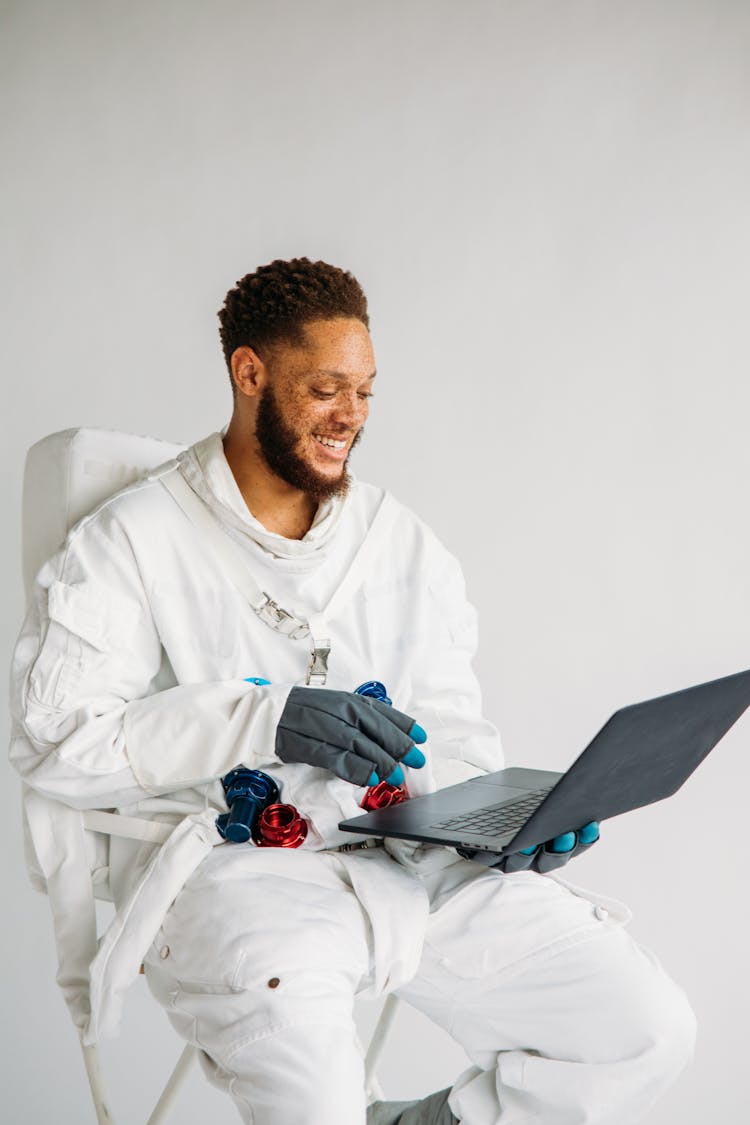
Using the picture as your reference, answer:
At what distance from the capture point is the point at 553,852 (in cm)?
143

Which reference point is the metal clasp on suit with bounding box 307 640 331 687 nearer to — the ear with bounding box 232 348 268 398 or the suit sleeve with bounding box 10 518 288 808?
the suit sleeve with bounding box 10 518 288 808

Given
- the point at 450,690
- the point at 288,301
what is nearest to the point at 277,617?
the point at 450,690

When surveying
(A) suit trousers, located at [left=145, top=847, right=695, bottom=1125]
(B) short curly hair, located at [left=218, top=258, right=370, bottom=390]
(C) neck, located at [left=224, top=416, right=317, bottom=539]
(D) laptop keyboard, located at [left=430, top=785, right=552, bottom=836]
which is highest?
(B) short curly hair, located at [left=218, top=258, right=370, bottom=390]

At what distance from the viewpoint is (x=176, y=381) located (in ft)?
7.38

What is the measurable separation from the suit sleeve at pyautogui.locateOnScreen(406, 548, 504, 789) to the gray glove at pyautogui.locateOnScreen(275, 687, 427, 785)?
0.23m

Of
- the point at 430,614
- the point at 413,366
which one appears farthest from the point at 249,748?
the point at 413,366

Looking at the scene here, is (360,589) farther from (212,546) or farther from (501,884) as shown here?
(501,884)

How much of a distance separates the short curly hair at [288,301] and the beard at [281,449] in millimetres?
70

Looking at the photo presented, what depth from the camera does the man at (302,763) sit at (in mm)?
1313

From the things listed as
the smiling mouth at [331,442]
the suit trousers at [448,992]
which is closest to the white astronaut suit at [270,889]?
the suit trousers at [448,992]

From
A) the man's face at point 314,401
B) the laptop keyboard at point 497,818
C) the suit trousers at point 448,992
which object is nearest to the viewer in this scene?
the suit trousers at point 448,992

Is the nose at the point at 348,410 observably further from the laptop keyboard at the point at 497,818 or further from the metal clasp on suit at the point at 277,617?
the laptop keyboard at the point at 497,818

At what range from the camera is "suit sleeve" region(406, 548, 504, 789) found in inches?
65.3

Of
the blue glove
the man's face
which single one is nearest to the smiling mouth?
the man's face
